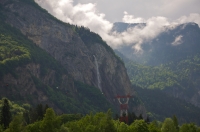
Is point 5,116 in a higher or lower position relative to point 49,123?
higher

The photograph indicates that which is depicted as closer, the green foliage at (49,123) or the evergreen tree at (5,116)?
the green foliage at (49,123)

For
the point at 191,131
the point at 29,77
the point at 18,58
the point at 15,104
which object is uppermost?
the point at 18,58

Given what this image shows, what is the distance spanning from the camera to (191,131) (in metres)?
105

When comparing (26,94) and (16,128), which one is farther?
(26,94)

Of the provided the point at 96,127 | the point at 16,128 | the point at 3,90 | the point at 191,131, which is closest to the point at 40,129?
the point at 16,128

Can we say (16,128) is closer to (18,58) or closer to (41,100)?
(41,100)

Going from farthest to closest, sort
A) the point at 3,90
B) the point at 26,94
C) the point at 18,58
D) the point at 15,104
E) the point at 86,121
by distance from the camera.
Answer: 1. the point at 18,58
2. the point at 26,94
3. the point at 3,90
4. the point at 15,104
5. the point at 86,121

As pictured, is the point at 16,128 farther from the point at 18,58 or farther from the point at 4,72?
the point at 18,58

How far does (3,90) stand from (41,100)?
97.1 feet

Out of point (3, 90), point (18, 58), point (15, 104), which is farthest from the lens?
point (18, 58)

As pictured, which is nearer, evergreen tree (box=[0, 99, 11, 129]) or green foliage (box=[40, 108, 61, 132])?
green foliage (box=[40, 108, 61, 132])

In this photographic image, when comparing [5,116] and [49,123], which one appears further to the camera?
[5,116]

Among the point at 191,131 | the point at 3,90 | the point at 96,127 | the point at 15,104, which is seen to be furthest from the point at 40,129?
the point at 3,90

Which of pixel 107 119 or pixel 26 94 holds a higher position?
pixel 26 94
